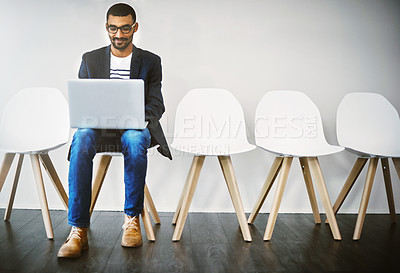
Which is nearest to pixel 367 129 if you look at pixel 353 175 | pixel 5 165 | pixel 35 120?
pixel 353 175

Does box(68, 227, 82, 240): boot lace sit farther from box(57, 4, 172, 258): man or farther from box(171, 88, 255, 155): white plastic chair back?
box(171, 88, 255, 155): white plastic chair back

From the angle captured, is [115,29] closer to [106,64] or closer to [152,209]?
[106,64]

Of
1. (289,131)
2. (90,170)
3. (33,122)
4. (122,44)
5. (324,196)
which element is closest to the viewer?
(90,170)

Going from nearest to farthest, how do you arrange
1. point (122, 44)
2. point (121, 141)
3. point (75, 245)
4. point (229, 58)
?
point (75, 245), point (121, 141), point (122, 44), point (229, 58)

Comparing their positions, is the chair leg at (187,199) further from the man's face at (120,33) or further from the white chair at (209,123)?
the man's face at (120,33)

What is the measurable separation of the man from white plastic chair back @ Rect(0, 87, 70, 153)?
39 centimetres

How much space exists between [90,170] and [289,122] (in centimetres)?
144

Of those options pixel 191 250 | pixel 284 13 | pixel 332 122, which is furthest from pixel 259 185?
pixel 284 13

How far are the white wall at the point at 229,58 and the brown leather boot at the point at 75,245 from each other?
0.94 meters

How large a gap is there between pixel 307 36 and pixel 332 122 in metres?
0.70

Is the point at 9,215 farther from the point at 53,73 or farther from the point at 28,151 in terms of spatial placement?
the point at 53,73

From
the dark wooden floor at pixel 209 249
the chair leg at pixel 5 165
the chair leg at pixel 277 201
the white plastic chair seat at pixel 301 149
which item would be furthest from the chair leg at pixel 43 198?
the white plastic chair seat at pixel 301 149

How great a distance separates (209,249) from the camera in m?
1.95

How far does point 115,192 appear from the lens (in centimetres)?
282
